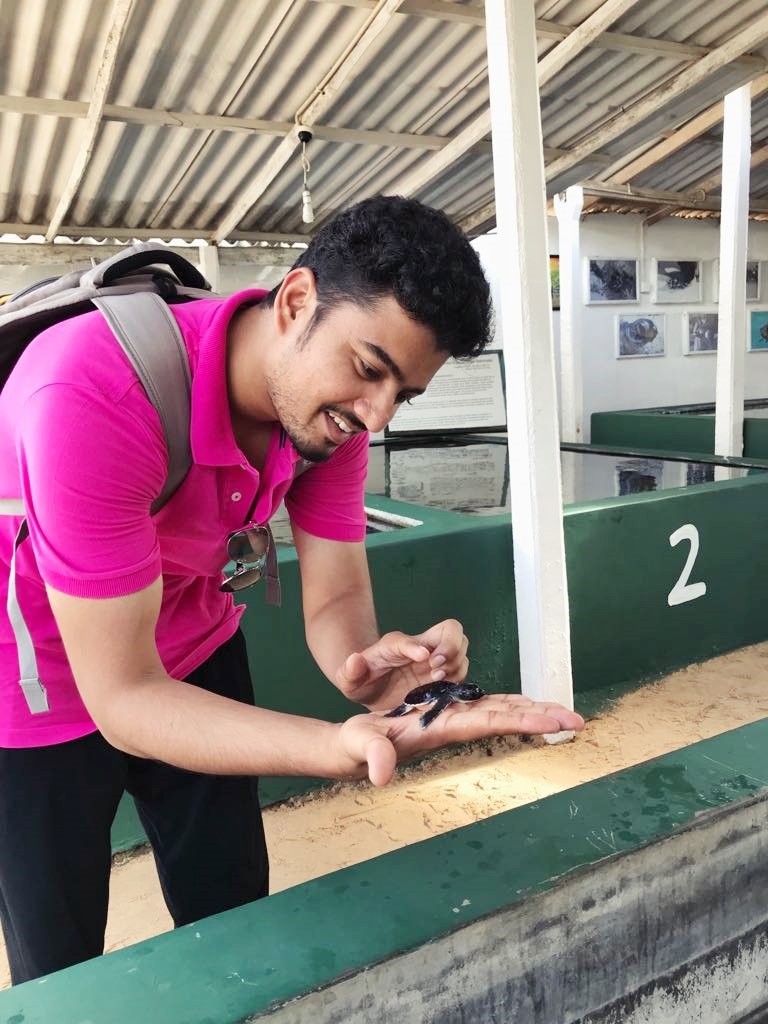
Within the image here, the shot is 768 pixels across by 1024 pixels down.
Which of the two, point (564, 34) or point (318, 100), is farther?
point (318, 100)

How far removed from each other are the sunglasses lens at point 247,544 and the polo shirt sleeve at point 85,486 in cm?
27

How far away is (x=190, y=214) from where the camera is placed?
6215 mm

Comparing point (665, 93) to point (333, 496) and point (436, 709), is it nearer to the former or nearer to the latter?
point (333, 496)

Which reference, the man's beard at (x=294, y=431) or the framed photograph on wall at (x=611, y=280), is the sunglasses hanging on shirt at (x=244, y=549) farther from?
the framed photograph on wall at (x=611, y=280)

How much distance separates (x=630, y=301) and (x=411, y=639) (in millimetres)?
8681

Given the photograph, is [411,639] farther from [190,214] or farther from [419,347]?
[190,214]

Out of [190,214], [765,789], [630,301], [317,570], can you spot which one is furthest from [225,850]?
[630,301]

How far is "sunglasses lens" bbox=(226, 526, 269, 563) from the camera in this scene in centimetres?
126

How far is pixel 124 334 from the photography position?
1000 mm

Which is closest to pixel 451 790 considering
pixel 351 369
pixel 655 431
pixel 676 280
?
pixel 351 369

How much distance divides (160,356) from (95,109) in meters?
3.74

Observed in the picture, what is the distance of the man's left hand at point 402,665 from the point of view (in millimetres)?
1221

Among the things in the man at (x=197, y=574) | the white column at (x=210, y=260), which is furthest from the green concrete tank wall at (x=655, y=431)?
the man at (x=197, y=574)

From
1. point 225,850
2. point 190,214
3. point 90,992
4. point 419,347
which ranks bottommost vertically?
point 225,850
